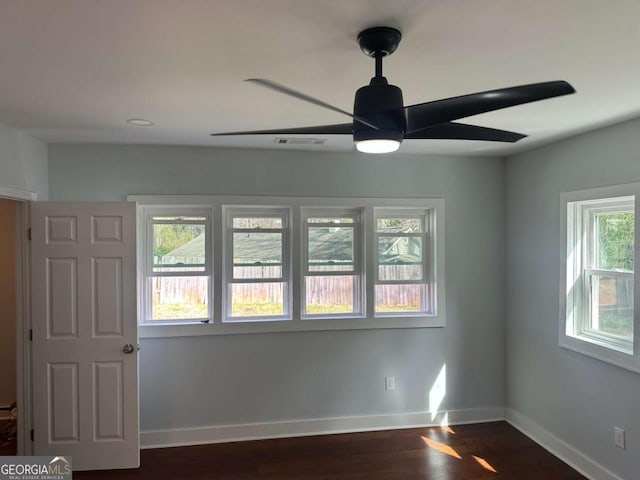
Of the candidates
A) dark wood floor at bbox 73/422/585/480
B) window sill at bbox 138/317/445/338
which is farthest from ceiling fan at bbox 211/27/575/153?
dark wood floor at bbox 73/422/585/480

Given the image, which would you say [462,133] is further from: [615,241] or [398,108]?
[615,241]

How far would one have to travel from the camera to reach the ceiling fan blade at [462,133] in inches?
60.1

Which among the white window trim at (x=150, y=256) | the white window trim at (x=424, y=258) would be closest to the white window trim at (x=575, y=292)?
the white window trim at (x=424, y=258)

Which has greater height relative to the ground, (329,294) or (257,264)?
(257,264)

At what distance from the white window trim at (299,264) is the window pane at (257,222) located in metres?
0.16

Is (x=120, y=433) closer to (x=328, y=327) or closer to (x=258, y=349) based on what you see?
(x=258, y=349)

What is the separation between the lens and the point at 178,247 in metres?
3.64

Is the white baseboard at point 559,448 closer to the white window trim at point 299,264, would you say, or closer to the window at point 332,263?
the white window trim at point 299,264

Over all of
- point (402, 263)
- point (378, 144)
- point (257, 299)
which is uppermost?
point (378, 144)

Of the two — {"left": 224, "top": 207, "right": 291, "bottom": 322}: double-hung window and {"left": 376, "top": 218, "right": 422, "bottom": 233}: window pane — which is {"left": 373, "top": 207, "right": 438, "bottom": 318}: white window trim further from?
{"left": 224, "top": 207, "right": 291, "bottom": 322}: double-hung window

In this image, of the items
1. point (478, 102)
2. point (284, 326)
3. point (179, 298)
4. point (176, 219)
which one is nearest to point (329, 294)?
point (284, 326)

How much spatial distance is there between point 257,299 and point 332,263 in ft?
2.50

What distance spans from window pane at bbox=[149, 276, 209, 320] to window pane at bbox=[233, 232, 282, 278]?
1.10 ft

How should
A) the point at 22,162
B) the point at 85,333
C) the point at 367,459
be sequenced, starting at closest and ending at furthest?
the point at 22,162
the point at 85,333
the point at 367,459
